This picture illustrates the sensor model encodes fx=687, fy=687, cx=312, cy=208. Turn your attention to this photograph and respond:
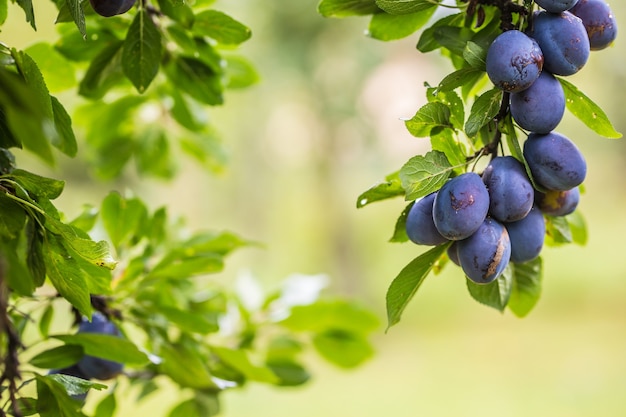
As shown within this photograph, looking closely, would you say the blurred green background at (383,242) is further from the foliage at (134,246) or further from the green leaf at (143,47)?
the green leaf at (143,47)

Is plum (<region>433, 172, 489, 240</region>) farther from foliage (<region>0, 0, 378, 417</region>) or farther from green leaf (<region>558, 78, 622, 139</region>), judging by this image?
foliage (<region>0, 0, 378, 417</region>)

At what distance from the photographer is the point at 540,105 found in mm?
450

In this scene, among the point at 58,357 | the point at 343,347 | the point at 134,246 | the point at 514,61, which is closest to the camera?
the point at 514,61

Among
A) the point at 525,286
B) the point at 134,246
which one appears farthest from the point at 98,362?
the point at 525,286

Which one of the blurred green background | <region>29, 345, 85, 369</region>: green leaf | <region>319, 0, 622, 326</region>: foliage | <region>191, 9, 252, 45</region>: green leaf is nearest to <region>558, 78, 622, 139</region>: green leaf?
<region>319, 0, 622, 326</region>: foliage

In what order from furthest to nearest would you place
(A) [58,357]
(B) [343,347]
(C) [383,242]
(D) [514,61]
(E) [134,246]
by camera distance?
(C) [383,242] → (B) [343,347] → (E) [134,246] → (A) [58,357] → (D) [514,61]

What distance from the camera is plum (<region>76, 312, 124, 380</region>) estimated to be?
1.98 ft

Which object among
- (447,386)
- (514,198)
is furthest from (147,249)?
(447,386)

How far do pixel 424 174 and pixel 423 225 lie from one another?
0.04 meters

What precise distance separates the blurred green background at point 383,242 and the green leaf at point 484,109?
1.95 meters

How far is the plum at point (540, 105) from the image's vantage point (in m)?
0.45

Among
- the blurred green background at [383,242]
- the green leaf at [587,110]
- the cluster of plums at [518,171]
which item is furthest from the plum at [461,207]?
the blurred green background at [383,242]

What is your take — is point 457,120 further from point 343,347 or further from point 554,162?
point 343,347

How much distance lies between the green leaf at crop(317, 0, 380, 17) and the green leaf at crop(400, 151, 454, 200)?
15cm
